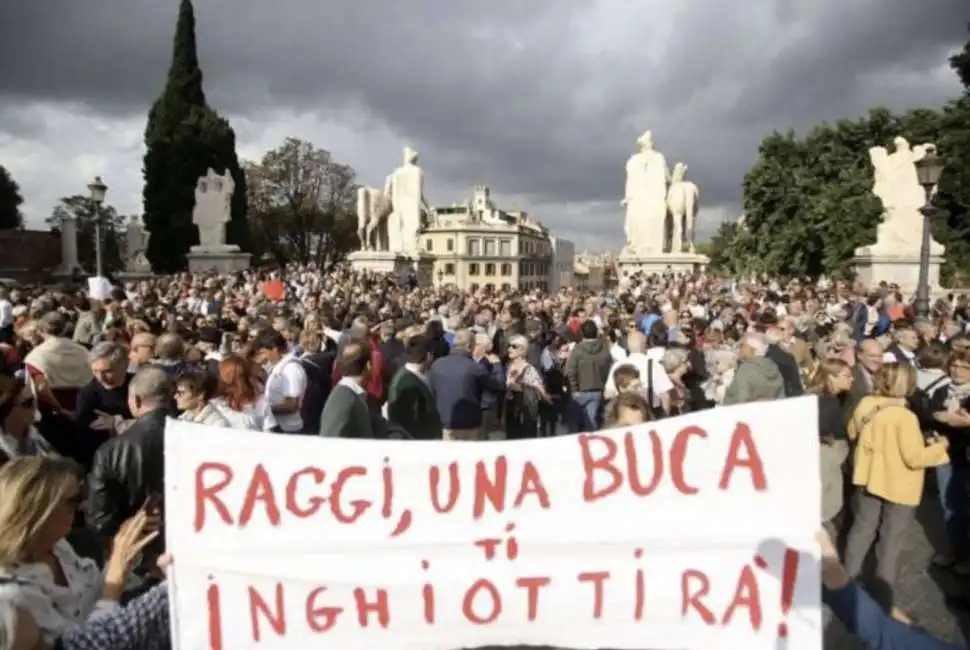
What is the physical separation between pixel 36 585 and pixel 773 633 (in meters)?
2.42

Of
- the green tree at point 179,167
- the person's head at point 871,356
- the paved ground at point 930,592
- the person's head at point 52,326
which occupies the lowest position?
the paved ground at point 930,592

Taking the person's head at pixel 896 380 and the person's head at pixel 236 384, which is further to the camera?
the person's head at pixel 896 380

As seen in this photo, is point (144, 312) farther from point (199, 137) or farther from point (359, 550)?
point (199, 137)

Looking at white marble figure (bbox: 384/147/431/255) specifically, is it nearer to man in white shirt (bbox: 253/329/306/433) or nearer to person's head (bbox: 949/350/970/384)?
man in white shirt (bbox: 253/329/306/433)

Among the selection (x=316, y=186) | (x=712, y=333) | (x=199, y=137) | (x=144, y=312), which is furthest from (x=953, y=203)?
(x=316, y=186)

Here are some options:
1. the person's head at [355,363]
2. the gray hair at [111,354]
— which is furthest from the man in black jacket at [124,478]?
the person's head at [355,363]

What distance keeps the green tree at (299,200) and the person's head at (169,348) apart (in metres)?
56.0

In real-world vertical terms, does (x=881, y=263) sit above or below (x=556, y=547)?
above

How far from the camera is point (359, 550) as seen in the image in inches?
114

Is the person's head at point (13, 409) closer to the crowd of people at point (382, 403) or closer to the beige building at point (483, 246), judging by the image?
the crowd of people at point (382, 403)

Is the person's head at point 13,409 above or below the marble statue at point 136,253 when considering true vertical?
below

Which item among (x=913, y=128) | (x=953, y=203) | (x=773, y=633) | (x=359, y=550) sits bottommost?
(x=773, y=633)

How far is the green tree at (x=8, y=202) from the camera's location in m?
57.3

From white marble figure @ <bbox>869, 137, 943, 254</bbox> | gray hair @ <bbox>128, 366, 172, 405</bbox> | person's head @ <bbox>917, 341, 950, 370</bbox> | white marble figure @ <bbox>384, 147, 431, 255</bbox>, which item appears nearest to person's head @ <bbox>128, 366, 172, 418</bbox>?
gray hair @ <bbox>128, 366, 172, 405</bbox>
